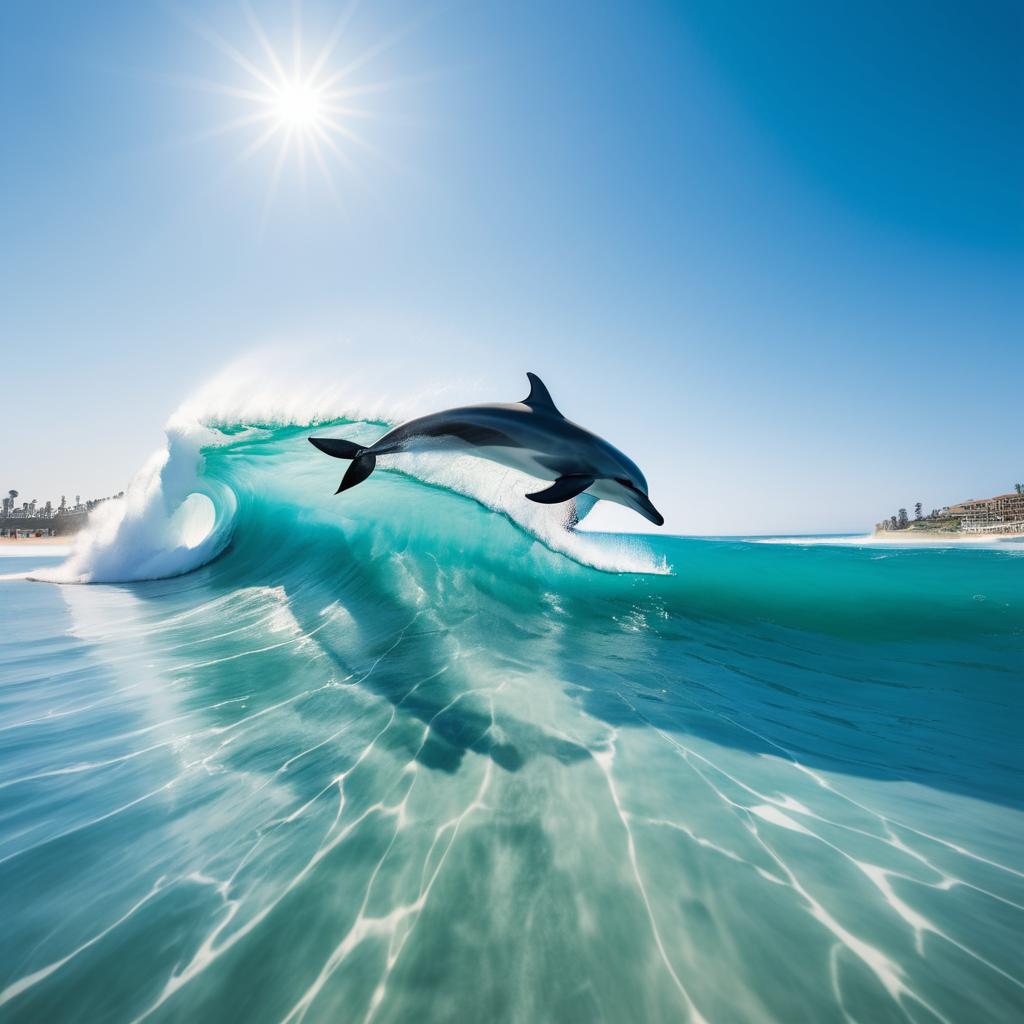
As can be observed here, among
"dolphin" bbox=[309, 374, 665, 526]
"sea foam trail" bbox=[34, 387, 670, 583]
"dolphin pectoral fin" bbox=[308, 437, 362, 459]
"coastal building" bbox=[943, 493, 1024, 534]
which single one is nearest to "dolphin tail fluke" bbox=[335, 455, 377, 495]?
"dolphin" bbox=[309, 374, 665, 526]

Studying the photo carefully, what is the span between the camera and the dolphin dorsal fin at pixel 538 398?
6.18m

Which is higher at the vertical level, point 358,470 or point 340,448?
point 340,448

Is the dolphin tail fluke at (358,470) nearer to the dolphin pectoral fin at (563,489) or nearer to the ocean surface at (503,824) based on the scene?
the ocean surface at (503,824)

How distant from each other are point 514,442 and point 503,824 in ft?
14.5

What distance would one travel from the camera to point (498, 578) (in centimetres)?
817

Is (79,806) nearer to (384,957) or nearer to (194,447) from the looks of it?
(384,957)

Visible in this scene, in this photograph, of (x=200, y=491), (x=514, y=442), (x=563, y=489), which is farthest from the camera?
(x=200, y=491)

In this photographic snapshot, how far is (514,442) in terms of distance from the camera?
5902 millimetres

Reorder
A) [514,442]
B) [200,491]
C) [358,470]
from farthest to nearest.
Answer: [200,491] → [358,470] → [514,442]

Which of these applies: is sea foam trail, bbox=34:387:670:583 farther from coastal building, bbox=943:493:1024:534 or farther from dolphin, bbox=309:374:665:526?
coastal building, bbox=943:493:1024:534

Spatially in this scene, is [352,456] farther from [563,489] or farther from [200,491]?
[200,491]

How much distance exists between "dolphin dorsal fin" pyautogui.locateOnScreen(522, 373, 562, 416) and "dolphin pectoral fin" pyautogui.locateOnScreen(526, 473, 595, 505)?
1.03m

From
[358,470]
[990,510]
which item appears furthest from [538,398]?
[990,510]

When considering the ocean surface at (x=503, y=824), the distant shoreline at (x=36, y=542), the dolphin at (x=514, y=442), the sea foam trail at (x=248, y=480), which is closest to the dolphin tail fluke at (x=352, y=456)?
the dolphin at (x=514, y=442)
